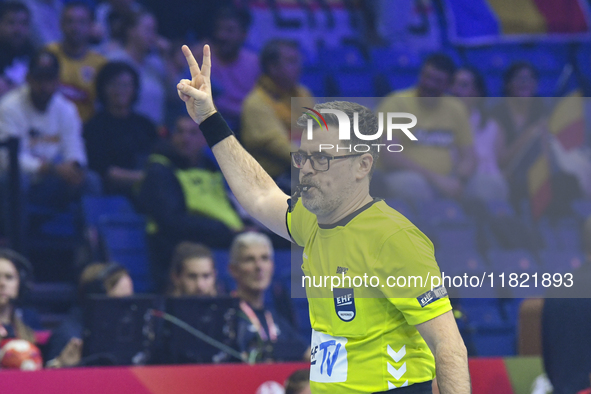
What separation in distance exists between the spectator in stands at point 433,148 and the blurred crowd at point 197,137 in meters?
0.02

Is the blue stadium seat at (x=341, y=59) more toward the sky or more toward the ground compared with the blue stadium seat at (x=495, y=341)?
more toward the sky

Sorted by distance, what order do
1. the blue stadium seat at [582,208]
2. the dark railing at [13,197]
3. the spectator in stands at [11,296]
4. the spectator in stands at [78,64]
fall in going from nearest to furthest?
1. the spectator in stands at [11,296]
2. the dark railing at [13,197]
3. the spectator in stands at [78,64]
4. the blue stadium seat at [582,208]

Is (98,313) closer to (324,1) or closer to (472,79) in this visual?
(472,79)

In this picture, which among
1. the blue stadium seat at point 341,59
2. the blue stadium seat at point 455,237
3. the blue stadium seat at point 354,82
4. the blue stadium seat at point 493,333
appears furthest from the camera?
the blue stadium seat at point 341,59

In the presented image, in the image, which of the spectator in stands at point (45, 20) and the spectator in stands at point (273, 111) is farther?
the spectator in stands at point (45, 20)

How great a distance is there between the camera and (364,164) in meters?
3.08

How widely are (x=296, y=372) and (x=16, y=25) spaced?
4380 mm

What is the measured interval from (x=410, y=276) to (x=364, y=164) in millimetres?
521

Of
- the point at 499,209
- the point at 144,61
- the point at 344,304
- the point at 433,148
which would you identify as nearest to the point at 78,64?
the point at 144,61

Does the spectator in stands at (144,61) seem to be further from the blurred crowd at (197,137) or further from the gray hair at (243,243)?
the gray hair at (243,243)

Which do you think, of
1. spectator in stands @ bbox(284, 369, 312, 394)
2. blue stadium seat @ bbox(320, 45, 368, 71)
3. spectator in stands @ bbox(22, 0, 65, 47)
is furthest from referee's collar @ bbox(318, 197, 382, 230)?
blue stadium seat @ bbox(320, 45, 368, 71)

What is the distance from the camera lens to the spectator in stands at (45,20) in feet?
25.0

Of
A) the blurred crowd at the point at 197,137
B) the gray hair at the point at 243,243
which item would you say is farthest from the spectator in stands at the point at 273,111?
the gray hair at the point at 243,243

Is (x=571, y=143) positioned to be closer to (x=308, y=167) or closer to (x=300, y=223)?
(x=300, y=223)
